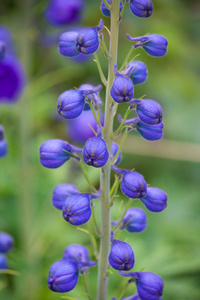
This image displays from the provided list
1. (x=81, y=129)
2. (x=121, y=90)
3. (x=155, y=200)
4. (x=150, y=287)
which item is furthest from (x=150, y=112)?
(x=81, y=129)

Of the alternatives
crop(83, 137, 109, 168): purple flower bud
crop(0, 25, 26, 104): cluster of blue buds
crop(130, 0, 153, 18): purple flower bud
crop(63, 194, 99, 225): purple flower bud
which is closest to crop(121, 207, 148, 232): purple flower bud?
crop(63, 194, 99, 225): purple flower bud

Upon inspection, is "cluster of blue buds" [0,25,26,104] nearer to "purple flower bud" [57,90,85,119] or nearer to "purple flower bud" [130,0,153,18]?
"purple flower bud" [57,90,85,119]

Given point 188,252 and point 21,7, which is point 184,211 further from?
point 21,7

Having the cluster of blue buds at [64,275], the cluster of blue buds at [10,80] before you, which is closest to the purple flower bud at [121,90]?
the cluster of blue buds at [64,275]

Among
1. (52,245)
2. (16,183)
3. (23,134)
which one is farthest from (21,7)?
(52,245)

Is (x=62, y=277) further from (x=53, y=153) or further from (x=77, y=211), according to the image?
(x=53, y=153)
